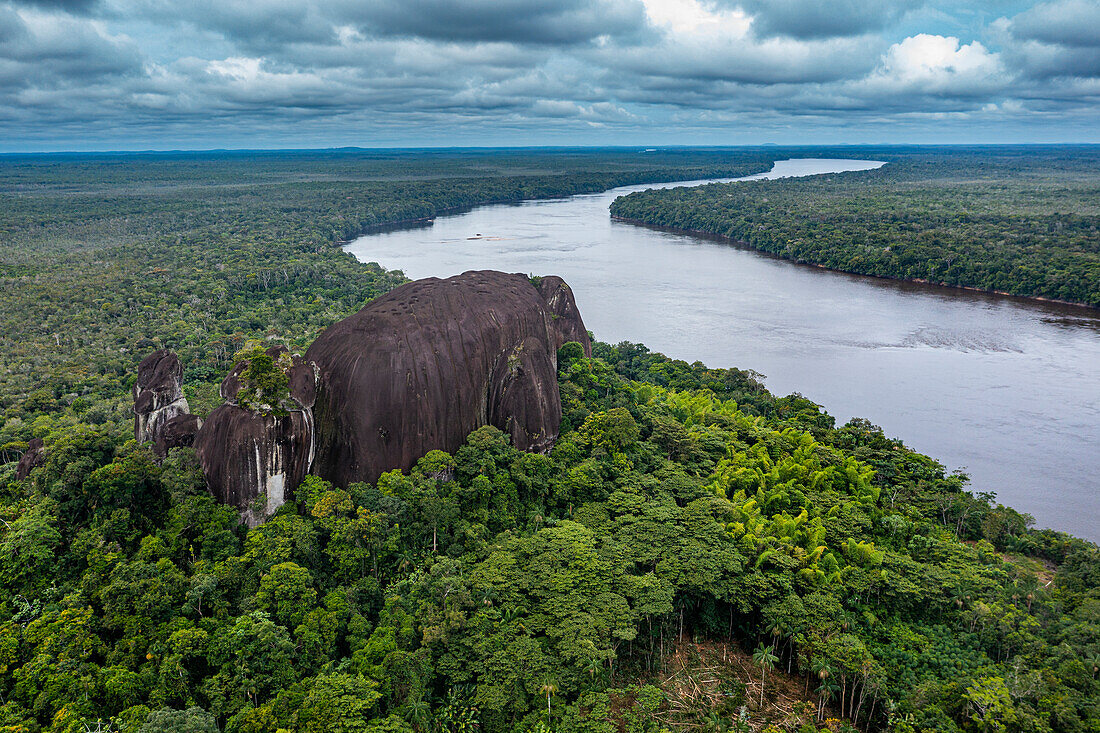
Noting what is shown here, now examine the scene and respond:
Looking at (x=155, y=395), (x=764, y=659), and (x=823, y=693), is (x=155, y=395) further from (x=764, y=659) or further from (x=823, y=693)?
(x=823, y=693)


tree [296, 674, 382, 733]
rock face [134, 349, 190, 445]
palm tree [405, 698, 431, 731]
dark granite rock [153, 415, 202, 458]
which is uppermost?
rock face [134, 349, 190, 445]

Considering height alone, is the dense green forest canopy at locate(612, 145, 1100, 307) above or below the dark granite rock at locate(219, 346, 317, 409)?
above

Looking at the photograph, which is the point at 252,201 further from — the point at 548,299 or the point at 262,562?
the point at 262,562

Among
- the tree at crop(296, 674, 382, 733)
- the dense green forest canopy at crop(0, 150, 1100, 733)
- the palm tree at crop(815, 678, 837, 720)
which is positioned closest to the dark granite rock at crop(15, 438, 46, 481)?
the dense green forest canopy at crop(0, 150, 1100, 733)

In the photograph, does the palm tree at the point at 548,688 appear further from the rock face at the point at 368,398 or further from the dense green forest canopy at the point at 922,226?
the dense green forest canopy at the point at 922,226

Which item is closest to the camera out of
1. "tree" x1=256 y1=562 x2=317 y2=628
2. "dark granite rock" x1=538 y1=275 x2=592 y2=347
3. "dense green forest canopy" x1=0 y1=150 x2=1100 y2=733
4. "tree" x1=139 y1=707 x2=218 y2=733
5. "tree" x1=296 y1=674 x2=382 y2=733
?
"tree" x1=139 y1=707 x2=218 y2=733

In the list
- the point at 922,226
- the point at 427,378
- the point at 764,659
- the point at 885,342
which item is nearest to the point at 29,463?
the point at 427,378

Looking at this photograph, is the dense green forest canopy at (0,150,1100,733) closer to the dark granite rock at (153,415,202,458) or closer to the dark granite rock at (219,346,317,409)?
the dark granite rock at (153,415,202,458)

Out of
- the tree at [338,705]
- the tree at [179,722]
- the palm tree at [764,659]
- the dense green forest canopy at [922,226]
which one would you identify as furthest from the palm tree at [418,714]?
the dense green forest canopy at [922,226]
